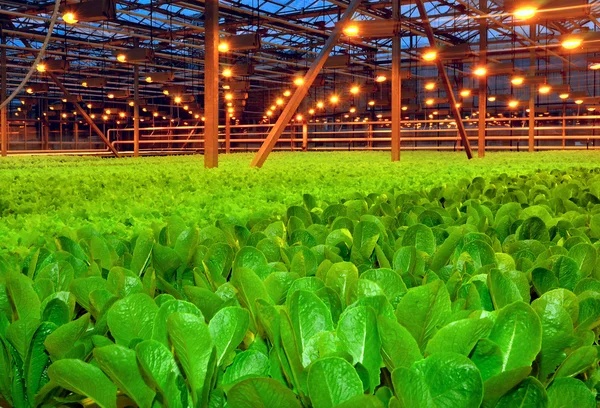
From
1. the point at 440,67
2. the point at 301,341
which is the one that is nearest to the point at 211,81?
the point at 440,67

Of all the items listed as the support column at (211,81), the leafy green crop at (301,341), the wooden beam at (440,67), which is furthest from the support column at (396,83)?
the leafy green crop at (301,341)

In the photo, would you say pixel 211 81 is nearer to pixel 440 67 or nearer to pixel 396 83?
pixel 396 83

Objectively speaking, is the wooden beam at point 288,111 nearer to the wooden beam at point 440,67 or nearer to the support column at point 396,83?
the wooden beam at point 440,67

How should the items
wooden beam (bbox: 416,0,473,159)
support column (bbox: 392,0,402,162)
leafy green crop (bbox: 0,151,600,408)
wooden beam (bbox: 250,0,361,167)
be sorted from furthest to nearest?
support column (bbox: 392,0,402,162) → wooden beam (bbox: 416,0,473,159) → wooden beam (bbox: 250,0,361,167) → leafy green crop (bbox: 0,151,600,408)

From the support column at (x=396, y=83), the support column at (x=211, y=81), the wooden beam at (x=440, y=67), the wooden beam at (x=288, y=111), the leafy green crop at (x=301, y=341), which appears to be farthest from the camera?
the support column at (x=396, y=83)

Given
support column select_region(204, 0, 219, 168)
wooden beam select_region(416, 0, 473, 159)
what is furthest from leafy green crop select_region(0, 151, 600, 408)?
wooden beam select_region(416, 0, 473, 159)

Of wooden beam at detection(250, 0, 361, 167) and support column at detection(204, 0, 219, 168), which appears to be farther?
support column at detection(204, 0, 219, 168)

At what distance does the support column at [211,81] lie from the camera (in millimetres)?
10930

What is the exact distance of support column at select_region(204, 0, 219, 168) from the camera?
35.9 feet

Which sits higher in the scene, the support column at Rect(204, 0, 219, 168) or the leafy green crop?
the support column at Rect(204, 0, 219, 168)

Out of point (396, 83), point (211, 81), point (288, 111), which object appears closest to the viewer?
point (288, 111)

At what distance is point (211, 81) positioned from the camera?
11094mm

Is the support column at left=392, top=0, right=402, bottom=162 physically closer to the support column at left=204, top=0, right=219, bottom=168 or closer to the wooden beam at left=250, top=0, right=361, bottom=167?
the wooden beam at left=250, top=0, right=361, bottom=167

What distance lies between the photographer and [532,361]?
100 centimetres
